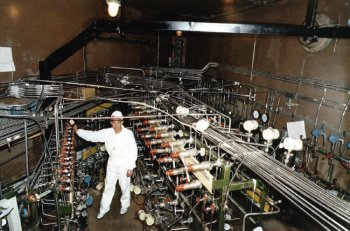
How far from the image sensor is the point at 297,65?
5.37m

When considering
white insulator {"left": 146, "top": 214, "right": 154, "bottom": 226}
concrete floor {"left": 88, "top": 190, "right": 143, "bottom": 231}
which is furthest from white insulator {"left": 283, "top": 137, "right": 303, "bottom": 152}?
concrete floor {"left": 88, "top": 190, "right": 143, "bottom": 231}

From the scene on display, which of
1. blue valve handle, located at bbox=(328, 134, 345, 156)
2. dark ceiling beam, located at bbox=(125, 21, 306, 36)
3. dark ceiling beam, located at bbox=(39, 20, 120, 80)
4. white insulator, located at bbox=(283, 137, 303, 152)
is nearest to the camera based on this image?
white insulator, located at bbox=(283, 137, 303, 152)

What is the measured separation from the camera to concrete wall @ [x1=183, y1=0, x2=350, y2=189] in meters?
4.46

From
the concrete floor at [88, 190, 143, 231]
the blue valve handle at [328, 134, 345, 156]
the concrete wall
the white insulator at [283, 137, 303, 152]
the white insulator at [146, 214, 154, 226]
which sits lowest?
the concrete floor at [88, 190, 143, 231]

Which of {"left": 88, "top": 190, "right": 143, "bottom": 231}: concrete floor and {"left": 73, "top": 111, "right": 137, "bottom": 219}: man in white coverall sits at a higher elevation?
{"left": 73, "top": 111, "right": 137, "bottom": 219}: man in white coverall

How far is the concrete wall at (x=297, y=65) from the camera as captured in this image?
4457mm

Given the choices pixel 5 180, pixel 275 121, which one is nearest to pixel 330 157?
pixel 275 121

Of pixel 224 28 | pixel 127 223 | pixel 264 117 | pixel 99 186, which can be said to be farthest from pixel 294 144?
pixel 99 186

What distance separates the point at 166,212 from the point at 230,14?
6.33 meters

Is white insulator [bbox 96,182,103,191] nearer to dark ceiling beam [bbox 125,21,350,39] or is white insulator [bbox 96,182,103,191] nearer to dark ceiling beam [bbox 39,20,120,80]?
dark ceiling beam [bbox 39,20,120,80]

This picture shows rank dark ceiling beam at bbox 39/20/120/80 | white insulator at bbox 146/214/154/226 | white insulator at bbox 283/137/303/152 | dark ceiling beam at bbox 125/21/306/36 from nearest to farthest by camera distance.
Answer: white insulator at bbox 283/137/303/152
dark ceiling beam at bbox 125/21/306/36
white insulator at bbox 146/214/154/226
dark ceiling beam at bbox 39/20/120/80

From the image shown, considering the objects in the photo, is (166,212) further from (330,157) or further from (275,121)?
(275,121)

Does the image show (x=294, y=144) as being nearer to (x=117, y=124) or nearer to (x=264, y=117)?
(x=117, y=124)

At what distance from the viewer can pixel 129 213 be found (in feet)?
16.3
